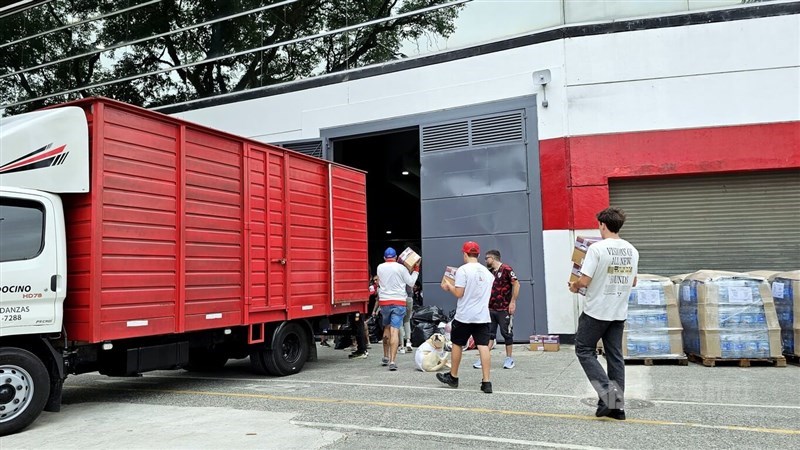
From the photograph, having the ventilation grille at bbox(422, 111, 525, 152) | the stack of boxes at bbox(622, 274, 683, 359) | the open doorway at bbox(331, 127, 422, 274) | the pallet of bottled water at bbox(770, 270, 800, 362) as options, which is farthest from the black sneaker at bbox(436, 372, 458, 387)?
the open doorway at bbox(331, 127, 422, 274)

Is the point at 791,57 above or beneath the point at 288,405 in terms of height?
above

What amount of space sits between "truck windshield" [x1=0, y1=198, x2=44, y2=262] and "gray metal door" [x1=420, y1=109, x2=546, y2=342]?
7688 millimetres

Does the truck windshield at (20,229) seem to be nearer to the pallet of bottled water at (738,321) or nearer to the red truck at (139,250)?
the red truck at (139,250)

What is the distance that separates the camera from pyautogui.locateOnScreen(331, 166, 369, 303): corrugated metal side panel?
30.3ft

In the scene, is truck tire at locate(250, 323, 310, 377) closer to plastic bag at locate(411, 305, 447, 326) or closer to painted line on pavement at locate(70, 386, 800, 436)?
painted line on pavement at locate(70, 386, 800, 436)

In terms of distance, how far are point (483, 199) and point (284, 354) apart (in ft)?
17.3

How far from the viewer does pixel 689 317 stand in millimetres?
8531

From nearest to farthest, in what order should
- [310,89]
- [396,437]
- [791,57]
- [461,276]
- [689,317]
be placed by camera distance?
[396,437]
[461,276]
[689,317]
[791,57]
[310,89]

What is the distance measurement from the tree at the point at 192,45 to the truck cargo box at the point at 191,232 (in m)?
5.53

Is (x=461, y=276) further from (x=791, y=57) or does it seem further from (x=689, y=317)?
(x=791, y=57)

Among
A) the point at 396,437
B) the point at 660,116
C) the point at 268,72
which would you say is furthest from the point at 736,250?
the point at 268,72

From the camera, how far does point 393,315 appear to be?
8.77 metres

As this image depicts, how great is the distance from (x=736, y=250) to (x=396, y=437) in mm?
8359

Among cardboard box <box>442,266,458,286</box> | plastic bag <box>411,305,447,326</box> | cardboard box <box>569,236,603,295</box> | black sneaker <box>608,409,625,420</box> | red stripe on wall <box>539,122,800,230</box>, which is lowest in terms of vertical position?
black sneaker <box>608,409,625,420</box>
